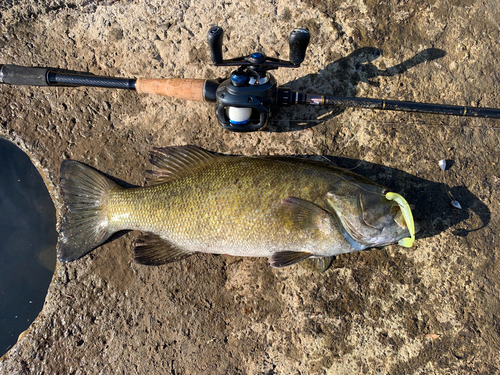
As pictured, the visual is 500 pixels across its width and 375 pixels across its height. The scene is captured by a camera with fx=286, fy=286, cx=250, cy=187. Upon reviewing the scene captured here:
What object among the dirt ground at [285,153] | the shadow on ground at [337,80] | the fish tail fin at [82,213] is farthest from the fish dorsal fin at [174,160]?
the shadow on ground at [337,80]

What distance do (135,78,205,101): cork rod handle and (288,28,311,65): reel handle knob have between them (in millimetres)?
876

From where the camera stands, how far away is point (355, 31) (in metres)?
3.02

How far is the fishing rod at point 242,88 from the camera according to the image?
7.43ft

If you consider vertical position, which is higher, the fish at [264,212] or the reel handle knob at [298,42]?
the reel handle knob at [298,42]

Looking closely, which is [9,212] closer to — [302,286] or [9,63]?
[9,63]

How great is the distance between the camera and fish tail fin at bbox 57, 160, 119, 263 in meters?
2.81

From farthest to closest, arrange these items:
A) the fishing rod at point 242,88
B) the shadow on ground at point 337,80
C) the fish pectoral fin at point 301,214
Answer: the shadow on ground at point 337,80
the fish pectoral fin at point 301,214
the fishing rod at point 242,88

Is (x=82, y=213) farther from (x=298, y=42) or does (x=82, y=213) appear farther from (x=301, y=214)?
(x=298, y=42)

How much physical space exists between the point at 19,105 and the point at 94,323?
2444 mm

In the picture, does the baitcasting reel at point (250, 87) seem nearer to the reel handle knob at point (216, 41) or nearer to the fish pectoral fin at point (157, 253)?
the reel handle knob at point (216, 41)

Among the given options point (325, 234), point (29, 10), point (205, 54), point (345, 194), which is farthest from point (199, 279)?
point (29, 10)

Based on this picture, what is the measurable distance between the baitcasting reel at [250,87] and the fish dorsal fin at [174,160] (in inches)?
15.7

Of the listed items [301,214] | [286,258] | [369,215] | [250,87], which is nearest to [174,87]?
[250,87]

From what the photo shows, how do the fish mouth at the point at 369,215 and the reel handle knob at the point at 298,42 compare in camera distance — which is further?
the fish mouth at the point at 369,215
